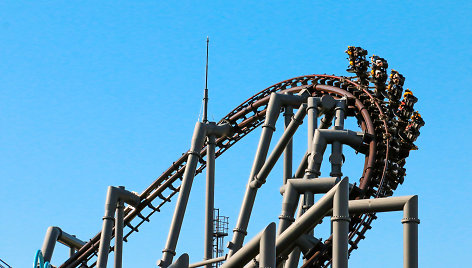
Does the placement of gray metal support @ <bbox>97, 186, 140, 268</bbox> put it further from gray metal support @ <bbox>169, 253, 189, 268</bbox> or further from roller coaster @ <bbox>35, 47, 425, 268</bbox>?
gray metal support @ <bbox>169, 253, 189, 268</bbox>

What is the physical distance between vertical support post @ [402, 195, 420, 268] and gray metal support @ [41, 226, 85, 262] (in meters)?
12.8

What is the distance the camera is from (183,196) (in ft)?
73.3

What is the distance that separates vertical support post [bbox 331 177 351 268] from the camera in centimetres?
1313

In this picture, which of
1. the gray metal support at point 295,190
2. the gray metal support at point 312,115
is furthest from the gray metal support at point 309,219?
the gray metal support at point 312,115

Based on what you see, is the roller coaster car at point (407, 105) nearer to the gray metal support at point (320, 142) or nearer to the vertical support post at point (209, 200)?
the gray metal support at point (320, 142)

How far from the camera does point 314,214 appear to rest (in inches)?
527

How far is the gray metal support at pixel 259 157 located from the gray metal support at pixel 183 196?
188 cm

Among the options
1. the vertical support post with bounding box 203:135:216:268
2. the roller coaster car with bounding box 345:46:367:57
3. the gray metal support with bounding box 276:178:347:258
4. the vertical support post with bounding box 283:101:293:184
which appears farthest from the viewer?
the roller coaster car with bounding box 345:46:367:57

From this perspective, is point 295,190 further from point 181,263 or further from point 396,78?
point 396,78

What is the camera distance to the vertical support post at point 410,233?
13992 millimetres

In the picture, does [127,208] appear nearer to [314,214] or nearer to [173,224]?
[173,224]

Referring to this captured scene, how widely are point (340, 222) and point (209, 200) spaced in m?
9.57

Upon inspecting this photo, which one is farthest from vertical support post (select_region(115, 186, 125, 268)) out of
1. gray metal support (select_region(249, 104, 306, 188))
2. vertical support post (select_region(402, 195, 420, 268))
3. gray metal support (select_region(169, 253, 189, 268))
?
gray metal support (select_region(169, 253, 189, 268))

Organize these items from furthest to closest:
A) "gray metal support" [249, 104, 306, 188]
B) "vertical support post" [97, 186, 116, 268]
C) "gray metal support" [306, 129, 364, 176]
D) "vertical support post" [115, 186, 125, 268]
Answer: "vertical support post" [115, 186, 125, 268]
"vertical support post" [97, 186, 116, 268]
"gray metal support" [249, 104, 306, 188]
"gray metal support" [306, 129, 364, 176]
